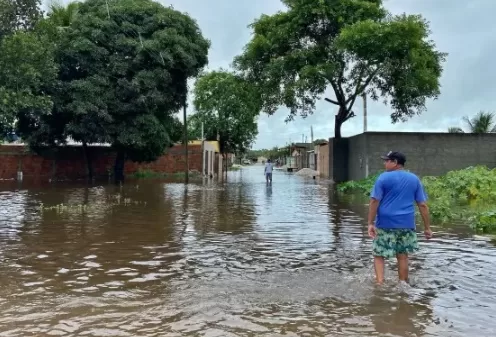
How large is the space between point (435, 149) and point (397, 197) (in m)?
21.2

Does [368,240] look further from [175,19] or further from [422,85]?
[175,19]

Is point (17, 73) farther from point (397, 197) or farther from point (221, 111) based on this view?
point (221, 111)

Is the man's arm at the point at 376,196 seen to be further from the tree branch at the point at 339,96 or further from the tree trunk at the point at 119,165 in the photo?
the tree trunk at the point at 119,165

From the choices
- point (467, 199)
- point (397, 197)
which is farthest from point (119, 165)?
point (397, 197)

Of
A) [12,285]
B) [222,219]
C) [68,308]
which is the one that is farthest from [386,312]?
[222,219]

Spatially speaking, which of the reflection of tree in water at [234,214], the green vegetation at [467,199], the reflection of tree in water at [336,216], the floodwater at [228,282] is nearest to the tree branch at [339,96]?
the green vegetation at [467,199]

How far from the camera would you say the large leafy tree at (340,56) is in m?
25.5

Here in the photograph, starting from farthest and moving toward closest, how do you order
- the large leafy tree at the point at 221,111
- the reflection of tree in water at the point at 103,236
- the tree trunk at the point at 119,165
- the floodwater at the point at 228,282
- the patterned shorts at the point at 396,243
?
the large leafy tree at the point at 221,111, the tree trunk at the point at 119,165, the reflection of tree in water at the point at 103,236, the patterned shorts at the point at 396,243, the floodwater at the point at 228,282

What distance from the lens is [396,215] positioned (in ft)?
21.6

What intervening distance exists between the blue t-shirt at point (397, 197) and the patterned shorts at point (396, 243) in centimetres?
8

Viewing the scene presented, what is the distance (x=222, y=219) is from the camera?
43.9ft

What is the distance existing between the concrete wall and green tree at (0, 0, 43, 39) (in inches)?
644

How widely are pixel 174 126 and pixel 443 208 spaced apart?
25402 millimetres

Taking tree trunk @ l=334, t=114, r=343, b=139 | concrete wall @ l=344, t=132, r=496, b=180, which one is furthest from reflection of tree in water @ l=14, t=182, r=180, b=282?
tree trunk @ l=334, t=114, r=343, b=139
